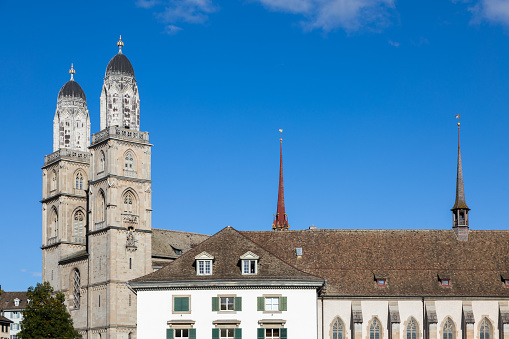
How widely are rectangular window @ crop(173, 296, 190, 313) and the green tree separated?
1086 inches

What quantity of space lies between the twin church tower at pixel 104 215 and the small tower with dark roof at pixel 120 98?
125 mm

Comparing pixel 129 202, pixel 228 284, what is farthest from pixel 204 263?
pixel 129 202

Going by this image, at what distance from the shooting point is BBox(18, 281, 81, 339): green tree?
104m

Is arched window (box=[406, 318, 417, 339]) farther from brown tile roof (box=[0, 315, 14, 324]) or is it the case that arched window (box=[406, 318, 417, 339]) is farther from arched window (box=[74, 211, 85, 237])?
brown tile roof (box=[0, 315, 14, 324])

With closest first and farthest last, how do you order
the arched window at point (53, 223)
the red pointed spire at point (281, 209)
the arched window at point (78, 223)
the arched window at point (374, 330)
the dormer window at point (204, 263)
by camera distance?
the dormer window at point (204, 263) < the arched window at point (374, 330) < the arched window at point (78, 223) < the arched window at point (53, 223) < the red pointed spire at point (281, 209)

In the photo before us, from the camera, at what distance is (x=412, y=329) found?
310ft

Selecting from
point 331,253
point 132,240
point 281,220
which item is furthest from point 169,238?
point 331,253

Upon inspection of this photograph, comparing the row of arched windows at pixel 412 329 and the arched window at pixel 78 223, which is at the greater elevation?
the arched window at pixel 78 223

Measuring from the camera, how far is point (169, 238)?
137 m

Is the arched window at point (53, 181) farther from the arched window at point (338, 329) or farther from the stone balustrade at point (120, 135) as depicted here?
the arched window at point (338, 329)

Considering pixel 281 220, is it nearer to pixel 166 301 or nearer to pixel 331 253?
pixel 331 253

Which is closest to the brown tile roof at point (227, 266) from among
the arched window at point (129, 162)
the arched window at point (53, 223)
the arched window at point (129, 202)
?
the arched window at point (129, 202)

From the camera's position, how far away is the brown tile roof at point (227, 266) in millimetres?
81312

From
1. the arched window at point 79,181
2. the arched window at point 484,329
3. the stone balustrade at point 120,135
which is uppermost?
the stone balustrade at point 120,135
